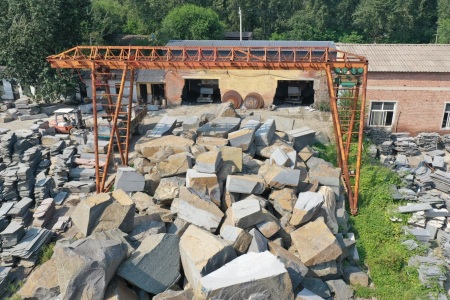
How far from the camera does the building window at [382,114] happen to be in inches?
709

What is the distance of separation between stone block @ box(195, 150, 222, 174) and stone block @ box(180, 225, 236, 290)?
2167mm

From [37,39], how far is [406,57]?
59.6 ft

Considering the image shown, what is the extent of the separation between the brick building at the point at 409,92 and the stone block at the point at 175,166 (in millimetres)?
10532

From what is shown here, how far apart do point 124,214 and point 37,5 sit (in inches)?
642

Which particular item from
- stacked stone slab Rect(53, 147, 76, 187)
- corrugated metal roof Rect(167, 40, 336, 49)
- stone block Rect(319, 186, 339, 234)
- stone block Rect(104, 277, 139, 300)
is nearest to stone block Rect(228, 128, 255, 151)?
stone block Rect(319, 186, 339, 234)

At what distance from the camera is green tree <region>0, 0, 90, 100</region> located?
66.2 ft

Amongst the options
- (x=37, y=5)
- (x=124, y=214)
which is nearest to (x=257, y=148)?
(x=124, y=214)

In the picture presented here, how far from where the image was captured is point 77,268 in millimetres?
6805

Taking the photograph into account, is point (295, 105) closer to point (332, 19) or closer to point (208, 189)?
point (208, 189)

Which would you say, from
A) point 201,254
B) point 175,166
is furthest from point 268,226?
point 175,166

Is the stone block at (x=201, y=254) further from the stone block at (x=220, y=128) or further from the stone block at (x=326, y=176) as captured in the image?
the stone block at (x=220, y=128)

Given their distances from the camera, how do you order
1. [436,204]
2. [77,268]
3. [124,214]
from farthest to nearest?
[436,204], [124,214], [77,268]

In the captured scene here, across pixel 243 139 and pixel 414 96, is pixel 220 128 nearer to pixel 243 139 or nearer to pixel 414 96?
pixel 243 139

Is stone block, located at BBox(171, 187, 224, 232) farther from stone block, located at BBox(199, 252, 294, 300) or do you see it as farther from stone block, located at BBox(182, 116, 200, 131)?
stone block, located at BBox(182, 116, 200, 131)
